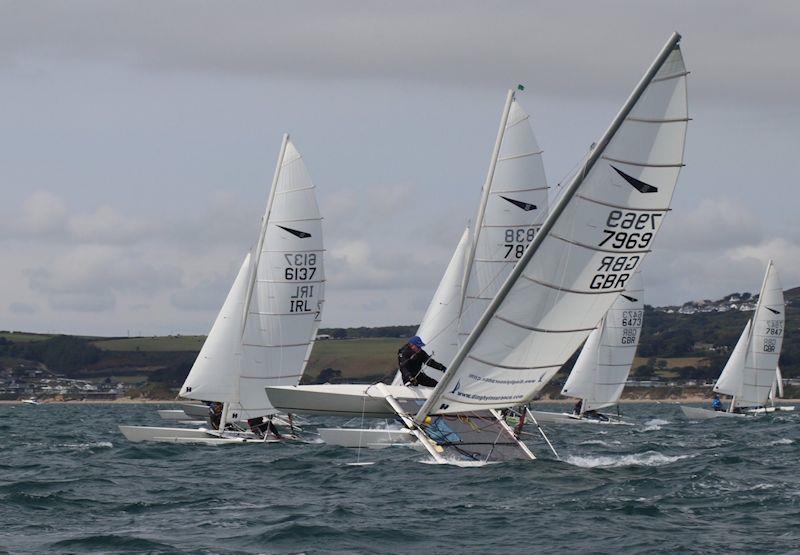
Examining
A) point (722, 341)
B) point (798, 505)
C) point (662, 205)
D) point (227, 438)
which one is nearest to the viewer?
point (798, 505)

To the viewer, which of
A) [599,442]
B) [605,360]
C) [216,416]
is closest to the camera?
[599,442]

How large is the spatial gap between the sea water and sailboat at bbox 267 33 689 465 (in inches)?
72.0

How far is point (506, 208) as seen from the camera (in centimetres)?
3666

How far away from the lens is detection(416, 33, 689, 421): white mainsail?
20797 millimetres

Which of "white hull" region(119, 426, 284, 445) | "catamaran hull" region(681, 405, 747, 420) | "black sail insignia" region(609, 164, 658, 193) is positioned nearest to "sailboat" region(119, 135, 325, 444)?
"white hull" region(119, 426, 284, 445)

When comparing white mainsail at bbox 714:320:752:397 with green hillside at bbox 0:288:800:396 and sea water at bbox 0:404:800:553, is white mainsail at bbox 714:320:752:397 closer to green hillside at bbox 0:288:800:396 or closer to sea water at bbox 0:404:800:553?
sea water at bbox 0:404:800:553

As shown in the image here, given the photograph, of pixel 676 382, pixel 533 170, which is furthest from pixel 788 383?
pixel 533 170

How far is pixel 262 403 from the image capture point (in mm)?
36781

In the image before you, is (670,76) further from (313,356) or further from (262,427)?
(313,356)

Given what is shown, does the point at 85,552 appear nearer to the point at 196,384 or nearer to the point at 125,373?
the point at 196,384

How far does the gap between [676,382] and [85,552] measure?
Result: 14631 cm

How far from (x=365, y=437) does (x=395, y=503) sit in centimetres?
897

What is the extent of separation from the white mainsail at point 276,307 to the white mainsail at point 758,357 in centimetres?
3509

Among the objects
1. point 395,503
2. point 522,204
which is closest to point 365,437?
point 395,503
